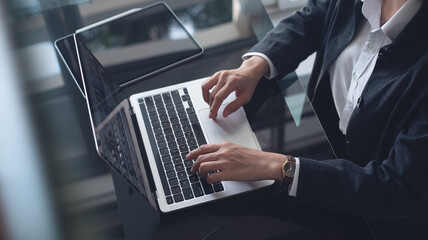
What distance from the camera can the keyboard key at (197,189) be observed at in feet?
3.73

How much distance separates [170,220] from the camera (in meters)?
1.12

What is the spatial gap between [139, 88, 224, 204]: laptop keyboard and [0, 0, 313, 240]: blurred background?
0.43 ft

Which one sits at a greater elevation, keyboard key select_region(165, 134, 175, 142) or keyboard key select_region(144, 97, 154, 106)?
keyboard key select_region(144, 97, 154, 106)

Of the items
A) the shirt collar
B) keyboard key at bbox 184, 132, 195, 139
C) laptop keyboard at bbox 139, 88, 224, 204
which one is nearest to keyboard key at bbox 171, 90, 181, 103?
laptop keyboard at bbox 139, 88, 224, 204

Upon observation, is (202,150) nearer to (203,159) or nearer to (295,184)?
(203,159)

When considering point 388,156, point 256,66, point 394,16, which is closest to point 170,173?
A: point 256,66

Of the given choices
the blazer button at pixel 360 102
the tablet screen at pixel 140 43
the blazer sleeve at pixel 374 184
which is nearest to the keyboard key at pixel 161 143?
the tablet screen at pixel 140 43

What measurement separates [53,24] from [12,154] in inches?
25.3

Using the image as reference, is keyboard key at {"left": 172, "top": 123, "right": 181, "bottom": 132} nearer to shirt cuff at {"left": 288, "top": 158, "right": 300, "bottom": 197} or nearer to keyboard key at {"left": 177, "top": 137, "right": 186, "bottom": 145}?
keyboard key at {"left": 177, "top": 137, "right": 186, "bottom": 145}

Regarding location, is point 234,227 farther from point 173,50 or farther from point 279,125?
point 173,50

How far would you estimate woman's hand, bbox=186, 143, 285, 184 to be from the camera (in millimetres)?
1133

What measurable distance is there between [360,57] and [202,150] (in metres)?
0.44

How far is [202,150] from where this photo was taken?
1169 mm

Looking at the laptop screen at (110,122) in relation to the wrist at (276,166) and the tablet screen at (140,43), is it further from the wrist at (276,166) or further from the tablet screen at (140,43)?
the wrist at (276,166)
